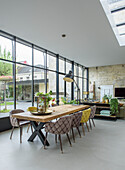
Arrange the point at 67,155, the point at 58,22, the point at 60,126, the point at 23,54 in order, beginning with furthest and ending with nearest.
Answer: the point at 23,54, the point at 58,22, the point at 60,126, the point at 67,155

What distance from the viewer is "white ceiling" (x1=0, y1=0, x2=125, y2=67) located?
9.89ft

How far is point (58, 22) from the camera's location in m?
3.76

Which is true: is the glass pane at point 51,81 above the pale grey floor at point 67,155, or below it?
above

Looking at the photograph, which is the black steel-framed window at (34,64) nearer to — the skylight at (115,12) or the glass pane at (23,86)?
the glass pane at (23,86)

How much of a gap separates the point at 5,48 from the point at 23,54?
2.54 ft

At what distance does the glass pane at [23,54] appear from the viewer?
4985mm

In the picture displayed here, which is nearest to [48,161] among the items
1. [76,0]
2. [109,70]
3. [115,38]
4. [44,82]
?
[76,0]

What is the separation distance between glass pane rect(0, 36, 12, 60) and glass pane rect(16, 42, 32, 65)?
0.32 metres

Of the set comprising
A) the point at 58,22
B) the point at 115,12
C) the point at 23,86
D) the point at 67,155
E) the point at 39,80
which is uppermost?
the point at 115,12

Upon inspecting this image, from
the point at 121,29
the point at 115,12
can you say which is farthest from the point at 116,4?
the point at 121,29

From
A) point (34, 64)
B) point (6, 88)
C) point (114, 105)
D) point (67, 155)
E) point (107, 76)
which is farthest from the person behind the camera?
point (107, 76)

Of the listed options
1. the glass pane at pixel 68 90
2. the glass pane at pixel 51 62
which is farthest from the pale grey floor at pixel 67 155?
the glass pane at pixel 68 90

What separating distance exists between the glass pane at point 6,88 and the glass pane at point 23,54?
46 cm

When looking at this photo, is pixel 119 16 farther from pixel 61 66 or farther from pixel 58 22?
pixel 61 66
